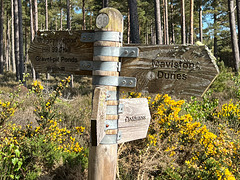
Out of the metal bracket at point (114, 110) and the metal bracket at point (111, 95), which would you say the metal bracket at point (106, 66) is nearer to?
the metal bracket at point (111, 95)

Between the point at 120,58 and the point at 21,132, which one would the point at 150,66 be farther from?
the point at 21,132

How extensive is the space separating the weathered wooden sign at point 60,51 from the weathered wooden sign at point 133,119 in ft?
1.56

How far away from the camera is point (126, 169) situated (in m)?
3.21

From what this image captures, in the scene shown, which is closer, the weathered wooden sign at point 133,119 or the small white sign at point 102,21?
the small white sign at point 102,21

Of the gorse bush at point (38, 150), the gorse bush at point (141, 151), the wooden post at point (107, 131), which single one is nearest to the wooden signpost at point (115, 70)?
the wooden post at point (107, 131)

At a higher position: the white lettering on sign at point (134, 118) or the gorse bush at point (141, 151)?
the white lettering on sign at point (134, 118)

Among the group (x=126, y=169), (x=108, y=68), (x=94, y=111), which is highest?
(x=108, y=68)

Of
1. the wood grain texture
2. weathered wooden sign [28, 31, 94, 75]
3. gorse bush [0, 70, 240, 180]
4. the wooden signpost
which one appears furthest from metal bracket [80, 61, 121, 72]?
gorse bush [0, 70, 240, 180]

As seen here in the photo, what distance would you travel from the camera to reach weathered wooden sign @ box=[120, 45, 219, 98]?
5.43ft

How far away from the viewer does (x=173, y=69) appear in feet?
Answer: 5.71

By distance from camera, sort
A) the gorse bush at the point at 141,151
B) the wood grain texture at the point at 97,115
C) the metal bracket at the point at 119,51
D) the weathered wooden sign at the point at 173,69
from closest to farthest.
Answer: the wood grain texture at the point at 97,115 → the weathered wooden sign at the point at 173,69 → the metal bracket at the point at 119,51 → the gorse bush at the point at 141,151

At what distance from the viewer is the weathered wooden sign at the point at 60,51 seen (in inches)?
79.7

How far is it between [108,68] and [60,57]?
55 cm

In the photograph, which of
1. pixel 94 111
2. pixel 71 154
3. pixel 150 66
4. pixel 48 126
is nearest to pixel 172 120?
pixel 71 154
